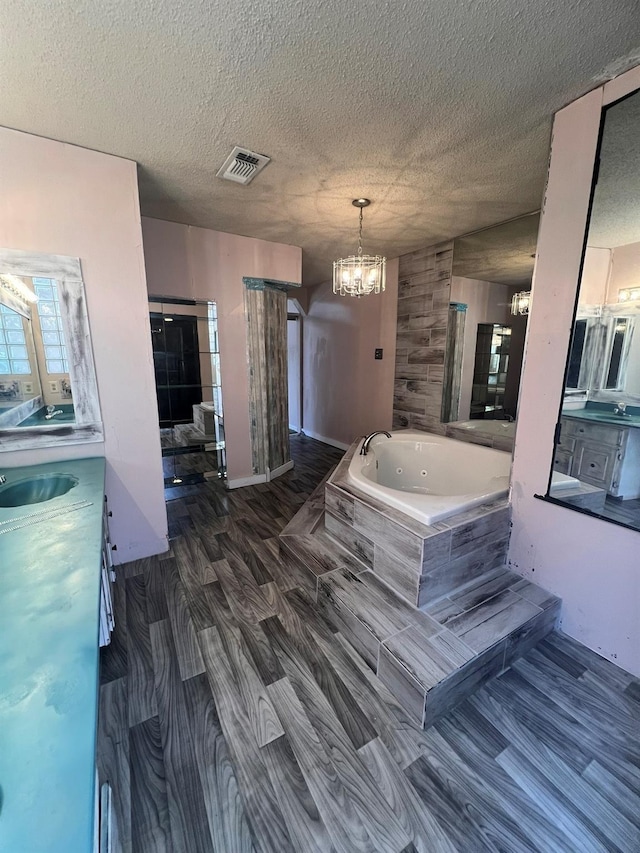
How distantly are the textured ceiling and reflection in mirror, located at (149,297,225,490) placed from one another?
113 cm

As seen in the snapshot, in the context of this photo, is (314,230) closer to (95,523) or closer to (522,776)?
(95,523)

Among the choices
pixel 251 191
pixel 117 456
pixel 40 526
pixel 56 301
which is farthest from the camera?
pixel 251 191

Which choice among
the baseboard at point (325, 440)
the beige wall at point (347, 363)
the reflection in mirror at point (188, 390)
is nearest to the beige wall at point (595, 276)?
the beige wall at point (347, 363)

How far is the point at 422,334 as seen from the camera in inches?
132

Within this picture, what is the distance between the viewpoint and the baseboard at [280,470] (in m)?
3.71

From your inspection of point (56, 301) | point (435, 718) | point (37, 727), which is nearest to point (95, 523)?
point (37, 727)

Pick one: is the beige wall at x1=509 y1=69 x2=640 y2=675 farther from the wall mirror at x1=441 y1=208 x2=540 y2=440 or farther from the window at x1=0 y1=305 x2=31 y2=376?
the window at x1=0 y1=305 x2=31 y2=376

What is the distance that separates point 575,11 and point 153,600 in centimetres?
301

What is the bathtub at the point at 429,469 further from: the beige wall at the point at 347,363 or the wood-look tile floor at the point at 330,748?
the beige wall at the point at 347,363

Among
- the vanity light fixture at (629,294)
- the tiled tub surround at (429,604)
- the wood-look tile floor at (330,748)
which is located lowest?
the wood-look tile floor at (330,748)

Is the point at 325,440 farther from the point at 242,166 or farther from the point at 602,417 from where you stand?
the point at 602,417

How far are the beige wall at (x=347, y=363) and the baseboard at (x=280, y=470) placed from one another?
1.07 m

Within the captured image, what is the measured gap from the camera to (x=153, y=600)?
6.20 feet


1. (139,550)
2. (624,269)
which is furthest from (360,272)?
(139,550)
